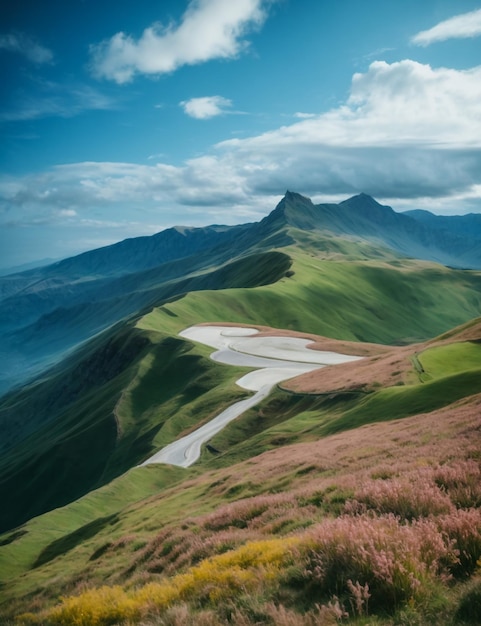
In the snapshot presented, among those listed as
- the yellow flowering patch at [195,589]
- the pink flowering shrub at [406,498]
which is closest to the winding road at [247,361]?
the pink flowering shrub at [406,498]

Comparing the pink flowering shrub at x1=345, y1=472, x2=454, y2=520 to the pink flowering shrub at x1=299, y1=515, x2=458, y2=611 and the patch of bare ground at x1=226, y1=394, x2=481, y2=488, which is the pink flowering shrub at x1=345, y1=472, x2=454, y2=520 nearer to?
the pink flowering shrub at x1=299, y1=515, x2=458, y2=611

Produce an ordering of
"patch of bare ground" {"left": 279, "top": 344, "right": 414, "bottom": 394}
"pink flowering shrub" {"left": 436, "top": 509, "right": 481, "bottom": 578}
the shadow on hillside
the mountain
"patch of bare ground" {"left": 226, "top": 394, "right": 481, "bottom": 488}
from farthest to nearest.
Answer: "patch of bare ground" {"left": 279, "top": 344, "right": 414, "bottom": 394}, the shadow on hillside, "patch of bare ground" {"left": 226, "top": 394, "right": 481, "bottom": 488}, "pink flowering shrub" {"left": 436, "top": 509, "right": 481, "bottom": 578}, the mountain

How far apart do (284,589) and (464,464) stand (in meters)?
7.01

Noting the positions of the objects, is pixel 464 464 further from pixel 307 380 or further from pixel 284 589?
pixel 307 380

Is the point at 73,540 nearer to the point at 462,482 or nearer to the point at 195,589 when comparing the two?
the point at 195,589

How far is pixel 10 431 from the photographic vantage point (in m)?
186

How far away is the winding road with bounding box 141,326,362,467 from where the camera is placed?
6719cm

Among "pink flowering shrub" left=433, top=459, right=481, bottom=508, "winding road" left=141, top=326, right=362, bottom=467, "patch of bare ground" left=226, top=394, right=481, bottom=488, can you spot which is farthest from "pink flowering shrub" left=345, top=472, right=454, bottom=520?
"winding road" left=141, top=326, right=362, bottom=467

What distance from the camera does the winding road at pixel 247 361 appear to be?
67188mm

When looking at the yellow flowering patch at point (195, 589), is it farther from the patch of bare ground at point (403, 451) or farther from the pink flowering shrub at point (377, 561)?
the patch of bare ground at point (403, 451)

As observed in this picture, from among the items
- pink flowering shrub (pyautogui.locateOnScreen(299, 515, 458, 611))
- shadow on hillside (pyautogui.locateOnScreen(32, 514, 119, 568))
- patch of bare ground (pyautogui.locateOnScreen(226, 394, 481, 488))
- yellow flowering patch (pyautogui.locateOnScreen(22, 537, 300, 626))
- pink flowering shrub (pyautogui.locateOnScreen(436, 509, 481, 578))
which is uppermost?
pink flowering shrub (pyautogui.locateOnScreen(299, 515, 458, 611))

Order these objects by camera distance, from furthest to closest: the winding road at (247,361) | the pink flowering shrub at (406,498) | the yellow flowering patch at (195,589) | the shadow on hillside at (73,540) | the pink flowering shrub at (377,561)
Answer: the winding road at (247,361), the shadow on hillside at (73,540), the pink flowering shrub at (406,498), the yellow flowering patch at (195,589), the pink flowering shrub at (377,561)

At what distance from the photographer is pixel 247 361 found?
10344cm

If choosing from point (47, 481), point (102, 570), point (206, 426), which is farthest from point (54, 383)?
point (102, 570)
